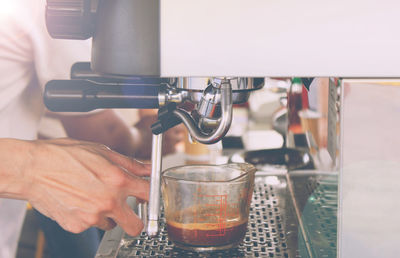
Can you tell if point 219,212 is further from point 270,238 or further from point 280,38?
point 280,38

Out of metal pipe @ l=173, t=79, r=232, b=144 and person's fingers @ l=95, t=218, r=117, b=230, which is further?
person's fingers @ l=95, t=218, r=117, b=230

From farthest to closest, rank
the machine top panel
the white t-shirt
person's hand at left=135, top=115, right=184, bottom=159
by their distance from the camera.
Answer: person's hand at left=135, top=115, right=184, bottom=159
the white t-shirt
the machine top panel

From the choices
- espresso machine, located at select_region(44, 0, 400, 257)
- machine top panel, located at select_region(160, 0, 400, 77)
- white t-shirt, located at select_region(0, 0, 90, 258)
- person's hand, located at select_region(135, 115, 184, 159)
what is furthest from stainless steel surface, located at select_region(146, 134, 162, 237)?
person's hand, located at select_region(135, 115, 184, 159)

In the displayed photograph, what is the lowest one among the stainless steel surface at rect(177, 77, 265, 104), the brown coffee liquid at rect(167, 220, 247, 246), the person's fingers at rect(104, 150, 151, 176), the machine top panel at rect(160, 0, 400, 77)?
the brown coffee liquid at rect(167, 220, 247, 246)

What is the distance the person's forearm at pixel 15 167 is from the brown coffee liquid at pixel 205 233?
7.5 inches

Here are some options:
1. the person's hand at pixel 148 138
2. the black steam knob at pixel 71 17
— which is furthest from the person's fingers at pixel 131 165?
the person's hand at pixel 148 138

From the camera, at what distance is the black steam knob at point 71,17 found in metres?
0.44

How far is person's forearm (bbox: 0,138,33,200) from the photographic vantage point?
1.90ft

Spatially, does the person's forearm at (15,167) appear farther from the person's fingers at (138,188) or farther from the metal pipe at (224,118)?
the metal pipe at (224,118)

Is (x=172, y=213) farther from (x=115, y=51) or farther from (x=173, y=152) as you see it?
(x=173, y=152)

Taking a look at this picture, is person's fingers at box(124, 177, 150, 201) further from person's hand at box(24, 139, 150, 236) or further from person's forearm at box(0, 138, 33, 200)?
person's forearm at box(0, 138, 33, 200)

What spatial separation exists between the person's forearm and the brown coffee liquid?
19cm

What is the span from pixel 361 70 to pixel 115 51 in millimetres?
224

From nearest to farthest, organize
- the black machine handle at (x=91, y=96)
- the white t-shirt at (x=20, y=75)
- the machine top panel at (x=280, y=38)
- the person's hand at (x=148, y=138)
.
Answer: the machine top panel at (x=280, y=38) → the black machine handle at (x=91, y=96) → the white t-shirt at (x=20, y=75) → the person's hand at (x=148, y=138)
